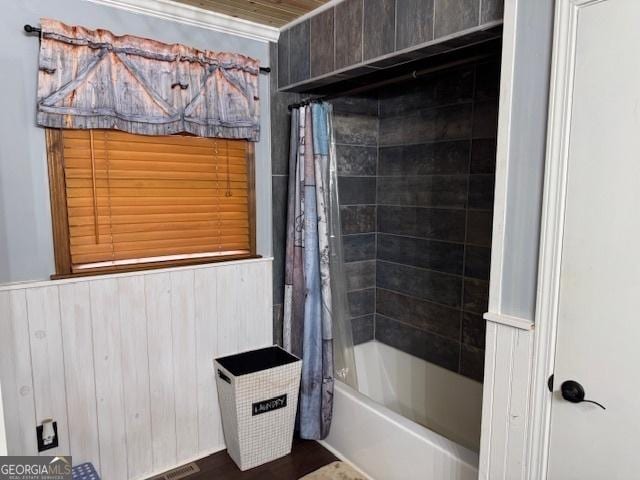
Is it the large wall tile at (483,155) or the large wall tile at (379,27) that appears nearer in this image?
the large wall tile at (379,27)

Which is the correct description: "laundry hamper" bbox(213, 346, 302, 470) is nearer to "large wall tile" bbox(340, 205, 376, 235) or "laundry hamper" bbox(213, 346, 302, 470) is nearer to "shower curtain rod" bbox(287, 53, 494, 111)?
"large wall tile" bbox(340, 205, 376, 235)

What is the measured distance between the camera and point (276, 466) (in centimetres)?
244

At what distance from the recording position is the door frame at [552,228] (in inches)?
52.4

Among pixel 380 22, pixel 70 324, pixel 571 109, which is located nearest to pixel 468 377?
pixel 571 109

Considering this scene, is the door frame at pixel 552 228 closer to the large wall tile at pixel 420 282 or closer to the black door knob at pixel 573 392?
the black door knob at pixel 573 392

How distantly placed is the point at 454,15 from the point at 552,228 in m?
0.85

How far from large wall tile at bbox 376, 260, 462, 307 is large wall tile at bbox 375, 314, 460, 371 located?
0.81 ft

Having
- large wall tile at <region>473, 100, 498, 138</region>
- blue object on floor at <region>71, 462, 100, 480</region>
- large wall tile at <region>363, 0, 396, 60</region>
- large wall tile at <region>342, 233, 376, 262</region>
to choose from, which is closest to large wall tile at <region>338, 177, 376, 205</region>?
large wall tile at <region>342, 233, 376, 262</region>

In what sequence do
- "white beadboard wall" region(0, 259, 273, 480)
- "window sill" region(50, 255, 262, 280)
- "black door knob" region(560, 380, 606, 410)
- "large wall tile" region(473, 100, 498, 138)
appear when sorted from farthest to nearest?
"large wall tile" region(473, 100, 498, 138)
"window sill" region(50, 255, 262, 280)
"white beadboard wall" region(0, 259, 273, 480)
"black door knob" region(560, 380, 606, 410)

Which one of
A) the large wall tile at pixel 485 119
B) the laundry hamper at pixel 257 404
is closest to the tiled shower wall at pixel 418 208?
the large wall tile at pixel 485 119

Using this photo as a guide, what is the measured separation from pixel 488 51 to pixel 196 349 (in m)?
2.03

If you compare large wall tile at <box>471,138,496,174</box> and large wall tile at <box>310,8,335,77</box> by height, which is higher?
large wall tile at <box>310,8,335,77</box>

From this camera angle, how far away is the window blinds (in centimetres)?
205

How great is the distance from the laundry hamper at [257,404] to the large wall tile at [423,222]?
→ 45.3 inches
